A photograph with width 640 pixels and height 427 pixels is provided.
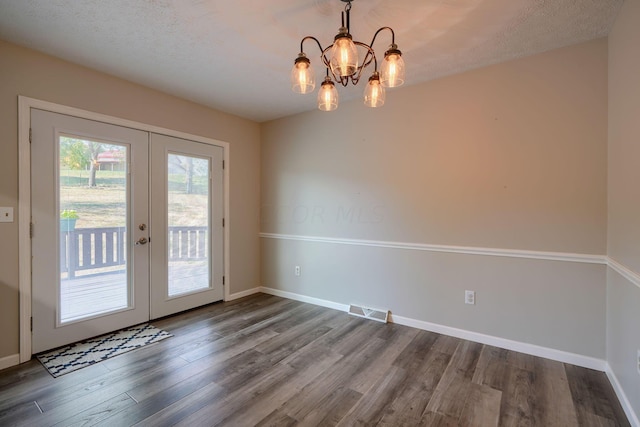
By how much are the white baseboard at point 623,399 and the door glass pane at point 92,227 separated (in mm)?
3988

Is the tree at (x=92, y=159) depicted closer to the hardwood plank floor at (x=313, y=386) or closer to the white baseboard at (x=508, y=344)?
the hardwood plank floor at (x=313, y=386)

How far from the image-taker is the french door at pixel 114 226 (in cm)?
250

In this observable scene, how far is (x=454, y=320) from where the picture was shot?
288 centimetres

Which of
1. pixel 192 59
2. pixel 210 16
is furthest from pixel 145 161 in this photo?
pixel 210 16

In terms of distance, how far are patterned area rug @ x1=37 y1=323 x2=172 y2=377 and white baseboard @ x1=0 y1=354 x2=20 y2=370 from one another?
13 cm

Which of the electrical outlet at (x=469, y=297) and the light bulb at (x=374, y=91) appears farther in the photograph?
the electrical outlet at (x=469, y=297)

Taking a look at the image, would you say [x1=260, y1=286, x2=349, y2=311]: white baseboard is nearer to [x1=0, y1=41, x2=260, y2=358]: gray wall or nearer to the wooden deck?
[x1=0, y1=41, x2=260, y2=358]: gray wall

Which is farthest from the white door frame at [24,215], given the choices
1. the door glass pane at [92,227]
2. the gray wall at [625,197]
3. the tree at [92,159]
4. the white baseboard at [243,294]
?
the gray wall at [625,197]

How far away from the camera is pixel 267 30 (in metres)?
2.16

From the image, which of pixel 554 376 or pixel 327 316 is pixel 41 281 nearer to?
pixel 327 316

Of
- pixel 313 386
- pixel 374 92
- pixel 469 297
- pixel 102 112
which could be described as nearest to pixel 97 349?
pixel 313 386

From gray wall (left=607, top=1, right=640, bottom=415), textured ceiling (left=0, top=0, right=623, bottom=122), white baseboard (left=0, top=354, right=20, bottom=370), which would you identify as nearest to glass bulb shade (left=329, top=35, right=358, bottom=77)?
textured ceiling (left=0, top=0, right=623, bottom=122)

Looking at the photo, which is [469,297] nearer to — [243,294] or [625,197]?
[625,197]

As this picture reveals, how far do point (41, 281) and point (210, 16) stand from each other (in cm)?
251
